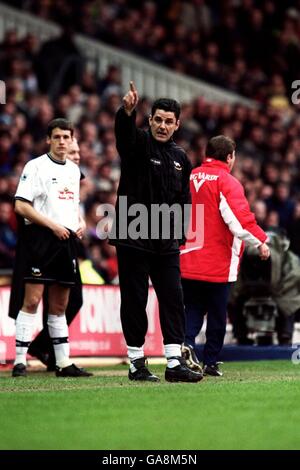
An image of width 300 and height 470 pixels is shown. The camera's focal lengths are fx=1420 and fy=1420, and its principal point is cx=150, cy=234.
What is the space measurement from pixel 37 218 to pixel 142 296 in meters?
1.44

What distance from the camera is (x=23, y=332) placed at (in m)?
12.7

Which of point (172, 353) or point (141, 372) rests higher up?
point (172, 353)

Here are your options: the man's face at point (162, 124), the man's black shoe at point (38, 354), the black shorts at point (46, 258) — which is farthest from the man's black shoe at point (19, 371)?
the man's face at point (162, 124)

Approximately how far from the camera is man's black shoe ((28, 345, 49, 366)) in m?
13.7

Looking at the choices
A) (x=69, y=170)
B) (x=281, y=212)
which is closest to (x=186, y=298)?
(x=69, y=170)

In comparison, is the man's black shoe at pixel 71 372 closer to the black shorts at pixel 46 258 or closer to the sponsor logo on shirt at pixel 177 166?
the black shorts at pixel 46 258

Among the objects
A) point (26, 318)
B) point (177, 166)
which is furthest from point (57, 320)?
point (177, 166)

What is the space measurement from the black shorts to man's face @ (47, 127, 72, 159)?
2.25ft

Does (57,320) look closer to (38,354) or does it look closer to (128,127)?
(38,354)

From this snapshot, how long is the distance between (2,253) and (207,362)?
20.1 ft

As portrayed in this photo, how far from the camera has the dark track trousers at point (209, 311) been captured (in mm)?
12672

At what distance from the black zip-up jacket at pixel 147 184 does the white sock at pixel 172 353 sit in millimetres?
761

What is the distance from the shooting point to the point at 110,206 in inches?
781
